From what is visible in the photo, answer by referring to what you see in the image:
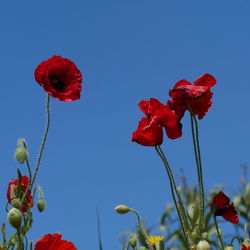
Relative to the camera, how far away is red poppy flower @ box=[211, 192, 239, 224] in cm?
217

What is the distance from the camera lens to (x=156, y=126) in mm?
A: 2035

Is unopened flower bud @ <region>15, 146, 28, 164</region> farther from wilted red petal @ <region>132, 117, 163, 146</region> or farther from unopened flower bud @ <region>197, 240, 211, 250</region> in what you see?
unopened flower bud @ <region>197, 240, 211, 250</region>

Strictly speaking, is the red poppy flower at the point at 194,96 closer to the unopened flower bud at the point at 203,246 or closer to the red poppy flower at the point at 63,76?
the red poppy flower at the point at 63,76

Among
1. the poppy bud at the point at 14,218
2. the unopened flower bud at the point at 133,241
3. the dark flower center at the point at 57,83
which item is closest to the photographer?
the poppy bud at the point at 14,218

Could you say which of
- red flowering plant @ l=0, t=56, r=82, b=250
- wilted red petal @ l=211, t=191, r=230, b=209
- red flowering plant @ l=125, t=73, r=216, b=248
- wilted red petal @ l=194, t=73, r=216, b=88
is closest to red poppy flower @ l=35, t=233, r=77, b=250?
red flowering plant @ l=0, t=56, r=82, b=250

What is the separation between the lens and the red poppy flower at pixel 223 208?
217cm

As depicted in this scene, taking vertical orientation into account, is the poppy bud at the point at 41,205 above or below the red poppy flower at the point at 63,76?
below

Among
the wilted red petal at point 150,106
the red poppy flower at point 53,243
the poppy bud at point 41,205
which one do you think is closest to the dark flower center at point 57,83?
the wilted red petal at point 150,106

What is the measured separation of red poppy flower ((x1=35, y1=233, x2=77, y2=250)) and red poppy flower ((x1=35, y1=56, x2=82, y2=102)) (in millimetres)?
483

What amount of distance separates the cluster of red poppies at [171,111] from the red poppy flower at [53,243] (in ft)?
1.42

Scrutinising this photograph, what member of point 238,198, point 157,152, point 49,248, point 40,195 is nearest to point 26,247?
point 49,248

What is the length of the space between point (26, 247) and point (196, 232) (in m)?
0.50

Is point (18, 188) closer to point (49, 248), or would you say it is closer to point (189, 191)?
point (49, 248)

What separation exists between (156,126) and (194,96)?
152mm
